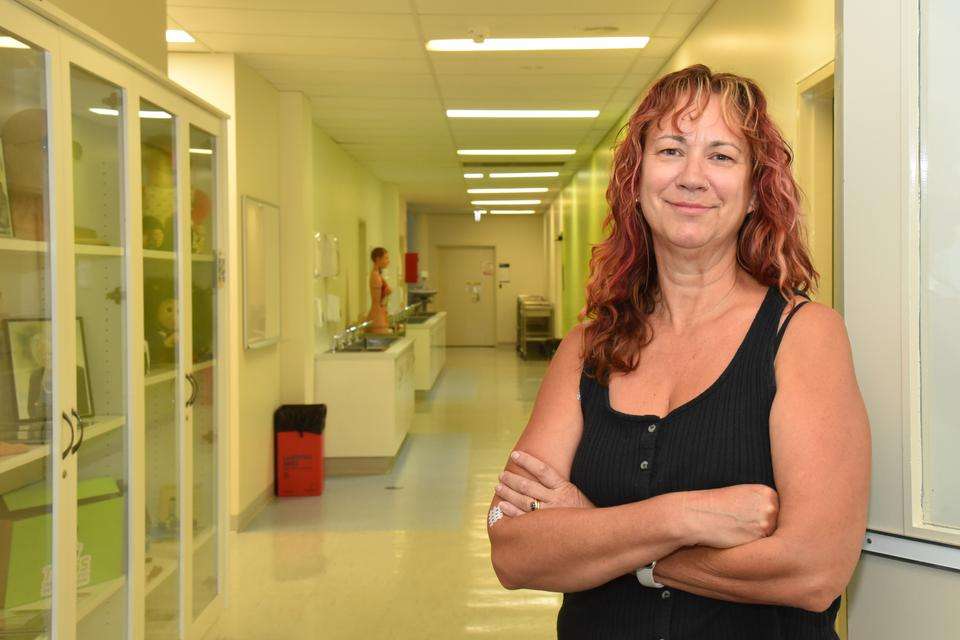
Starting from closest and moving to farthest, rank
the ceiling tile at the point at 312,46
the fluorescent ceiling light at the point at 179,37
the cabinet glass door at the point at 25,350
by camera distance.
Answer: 1. the cabinet glass door at the point at 25,350
2. the fluorescent ceiling light at the point at 179,37
3. the ceiling tile at the point at 312,46

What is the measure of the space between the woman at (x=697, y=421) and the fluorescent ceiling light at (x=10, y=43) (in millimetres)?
1469

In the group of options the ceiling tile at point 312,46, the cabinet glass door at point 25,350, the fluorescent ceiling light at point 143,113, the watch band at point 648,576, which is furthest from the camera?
the ceiling tile at point 312,46

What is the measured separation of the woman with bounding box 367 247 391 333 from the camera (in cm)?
980

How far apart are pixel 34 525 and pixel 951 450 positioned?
211 centimetres

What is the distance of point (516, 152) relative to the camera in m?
10.1

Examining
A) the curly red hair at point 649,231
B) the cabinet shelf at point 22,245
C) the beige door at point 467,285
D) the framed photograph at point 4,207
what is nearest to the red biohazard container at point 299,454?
the cabinet shelf at point 22,245

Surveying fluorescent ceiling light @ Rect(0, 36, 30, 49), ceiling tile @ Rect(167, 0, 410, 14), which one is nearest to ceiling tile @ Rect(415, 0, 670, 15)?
ceiling tile @ Rect(167, 0, 410, 14)

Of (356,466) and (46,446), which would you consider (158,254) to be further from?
(356,466)

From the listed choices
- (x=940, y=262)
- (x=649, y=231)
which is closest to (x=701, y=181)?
(x=649, y=231)

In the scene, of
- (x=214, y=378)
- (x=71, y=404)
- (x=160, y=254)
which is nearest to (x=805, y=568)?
(x=71, y=404)

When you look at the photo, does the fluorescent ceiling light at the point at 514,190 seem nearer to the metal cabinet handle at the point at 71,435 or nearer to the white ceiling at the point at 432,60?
the white ceiling at the point at 432,60

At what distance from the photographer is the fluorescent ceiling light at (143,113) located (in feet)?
8.89

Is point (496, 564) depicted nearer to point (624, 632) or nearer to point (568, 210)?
point (624, 632)

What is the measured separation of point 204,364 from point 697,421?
9.16 feet
